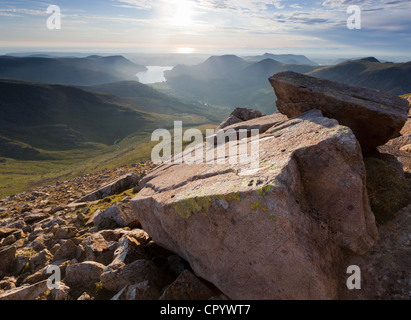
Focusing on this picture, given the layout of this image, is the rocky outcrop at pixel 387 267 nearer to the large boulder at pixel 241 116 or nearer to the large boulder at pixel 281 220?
the large boulder at pixel 281 220

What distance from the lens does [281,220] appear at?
818cm

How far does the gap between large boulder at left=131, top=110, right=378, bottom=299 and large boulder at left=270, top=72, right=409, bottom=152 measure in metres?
3.48

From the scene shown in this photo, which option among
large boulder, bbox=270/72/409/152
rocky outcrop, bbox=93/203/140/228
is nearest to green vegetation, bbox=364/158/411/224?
large boulder, bbox=270/72/409/152

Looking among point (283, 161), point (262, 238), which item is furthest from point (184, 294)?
point (283, 161)

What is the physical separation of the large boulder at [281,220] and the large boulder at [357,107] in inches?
137

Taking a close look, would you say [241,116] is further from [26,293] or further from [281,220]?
[26,293]

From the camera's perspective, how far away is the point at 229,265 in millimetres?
9297

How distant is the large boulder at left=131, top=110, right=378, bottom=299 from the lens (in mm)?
8227

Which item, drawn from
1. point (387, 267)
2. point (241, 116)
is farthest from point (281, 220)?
point (241, 116)

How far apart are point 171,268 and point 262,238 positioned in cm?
571

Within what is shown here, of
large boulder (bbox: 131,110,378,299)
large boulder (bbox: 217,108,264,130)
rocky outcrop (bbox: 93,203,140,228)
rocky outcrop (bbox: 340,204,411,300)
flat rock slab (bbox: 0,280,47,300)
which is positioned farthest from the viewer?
large boulder (bbox: 217,108,264,130)

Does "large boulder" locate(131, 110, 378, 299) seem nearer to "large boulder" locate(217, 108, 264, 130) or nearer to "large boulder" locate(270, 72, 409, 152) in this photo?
"large boulder" locate(270, 72, 409, 152)

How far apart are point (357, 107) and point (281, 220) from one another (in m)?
9.69
